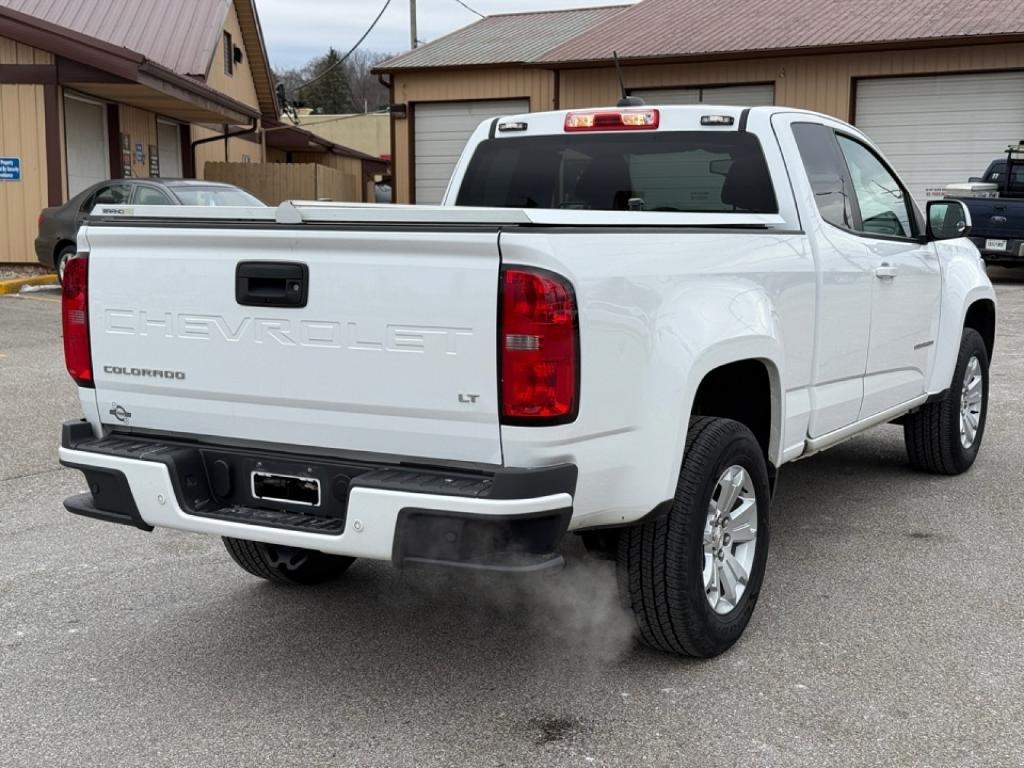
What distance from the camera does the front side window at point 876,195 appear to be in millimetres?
5457

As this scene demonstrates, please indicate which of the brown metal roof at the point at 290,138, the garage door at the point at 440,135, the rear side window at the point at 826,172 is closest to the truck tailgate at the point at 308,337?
the rear side window at the point at 826,172

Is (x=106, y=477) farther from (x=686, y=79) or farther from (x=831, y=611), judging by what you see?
(x=686, y=79)

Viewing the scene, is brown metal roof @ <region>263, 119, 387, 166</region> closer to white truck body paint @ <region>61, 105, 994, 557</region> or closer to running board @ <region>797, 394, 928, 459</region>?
running board @ <region>797, 394, 928, 459</region>

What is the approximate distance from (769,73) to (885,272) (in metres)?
19.4

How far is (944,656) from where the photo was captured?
13.3ft

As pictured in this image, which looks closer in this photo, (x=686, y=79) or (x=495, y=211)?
(x=495, y=211)

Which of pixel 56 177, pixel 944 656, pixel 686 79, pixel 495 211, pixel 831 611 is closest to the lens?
pixel 495 211

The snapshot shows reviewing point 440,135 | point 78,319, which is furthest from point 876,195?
point 440,135

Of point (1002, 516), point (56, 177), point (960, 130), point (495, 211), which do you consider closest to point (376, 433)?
point (495, 211)

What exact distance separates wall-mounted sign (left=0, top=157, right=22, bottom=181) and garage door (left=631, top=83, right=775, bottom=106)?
39.1 feet

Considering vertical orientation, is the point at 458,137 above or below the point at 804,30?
below

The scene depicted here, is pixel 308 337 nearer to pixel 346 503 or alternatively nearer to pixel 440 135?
pixel 346 503

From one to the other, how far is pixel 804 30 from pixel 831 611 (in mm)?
20701

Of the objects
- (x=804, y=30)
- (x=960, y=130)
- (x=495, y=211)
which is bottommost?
(x=495, y=211)
